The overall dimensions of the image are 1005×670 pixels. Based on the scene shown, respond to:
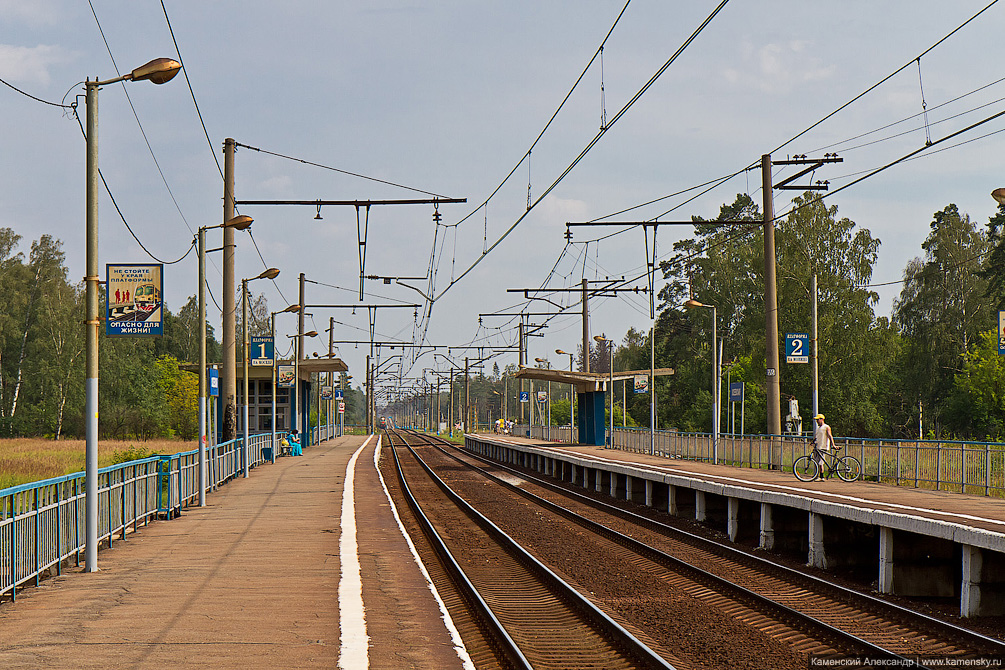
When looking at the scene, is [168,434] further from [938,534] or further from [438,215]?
[938,534]

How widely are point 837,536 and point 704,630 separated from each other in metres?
7.42

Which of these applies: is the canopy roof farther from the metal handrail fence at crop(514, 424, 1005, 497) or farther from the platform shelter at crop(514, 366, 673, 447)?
the metal handrail fence at crop(514, 424, 1005, 497)

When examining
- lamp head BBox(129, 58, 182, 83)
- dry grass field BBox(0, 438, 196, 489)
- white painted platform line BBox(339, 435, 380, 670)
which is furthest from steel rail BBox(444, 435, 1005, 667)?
dry grass field BBox(0, 438, 196, 489)

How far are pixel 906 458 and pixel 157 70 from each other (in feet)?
63.2

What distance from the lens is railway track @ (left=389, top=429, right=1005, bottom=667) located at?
1038 centimetres

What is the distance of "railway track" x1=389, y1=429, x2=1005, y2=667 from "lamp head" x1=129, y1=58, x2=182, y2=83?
29.3ft

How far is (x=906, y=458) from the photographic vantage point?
24.8 metres

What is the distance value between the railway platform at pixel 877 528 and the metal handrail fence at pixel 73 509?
10.9 metres

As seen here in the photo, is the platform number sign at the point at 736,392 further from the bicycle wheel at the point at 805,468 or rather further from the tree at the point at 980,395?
the tree at the point at 980,395

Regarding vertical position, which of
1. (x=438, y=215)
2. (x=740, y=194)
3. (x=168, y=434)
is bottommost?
(x=168, y=434)

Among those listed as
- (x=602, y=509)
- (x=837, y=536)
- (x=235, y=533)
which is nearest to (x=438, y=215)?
(x=602, y=509)

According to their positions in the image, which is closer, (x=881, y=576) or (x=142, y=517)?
(x=881, y=576)

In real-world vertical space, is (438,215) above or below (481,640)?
above

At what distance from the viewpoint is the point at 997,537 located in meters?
12.2
